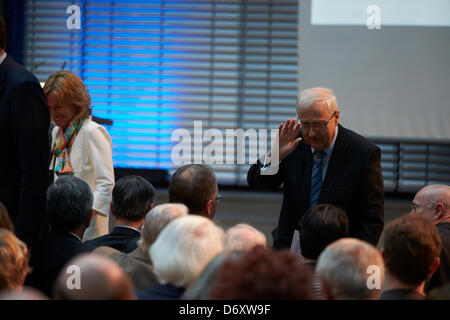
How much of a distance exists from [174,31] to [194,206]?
119 inches

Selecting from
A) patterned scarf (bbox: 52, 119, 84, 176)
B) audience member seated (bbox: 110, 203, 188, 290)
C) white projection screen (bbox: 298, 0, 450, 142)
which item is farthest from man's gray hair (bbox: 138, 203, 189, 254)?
white projection screen (bbox: 298, 0, 450, 142)

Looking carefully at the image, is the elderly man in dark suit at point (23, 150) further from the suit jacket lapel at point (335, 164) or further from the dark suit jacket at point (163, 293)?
the suit jacket lapel at point (335, 164)

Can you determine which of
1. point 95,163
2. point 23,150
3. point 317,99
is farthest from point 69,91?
point 317,99

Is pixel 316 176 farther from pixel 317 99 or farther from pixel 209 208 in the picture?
pixel 209 208

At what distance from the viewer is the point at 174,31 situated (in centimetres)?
546

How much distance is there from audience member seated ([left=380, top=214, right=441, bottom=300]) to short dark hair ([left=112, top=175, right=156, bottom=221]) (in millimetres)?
1169

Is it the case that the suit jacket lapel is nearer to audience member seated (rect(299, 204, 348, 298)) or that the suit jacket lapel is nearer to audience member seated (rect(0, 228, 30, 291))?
audience member seated (rect(299, 204, 348, 298))

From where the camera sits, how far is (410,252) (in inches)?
79.4

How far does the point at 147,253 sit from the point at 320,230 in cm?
60

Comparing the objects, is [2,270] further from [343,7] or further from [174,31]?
[174,31]

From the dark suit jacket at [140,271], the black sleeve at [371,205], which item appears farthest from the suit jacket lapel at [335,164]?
the dark suit jacket at [140,271]

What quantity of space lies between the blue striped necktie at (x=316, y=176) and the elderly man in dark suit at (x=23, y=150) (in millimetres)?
1177

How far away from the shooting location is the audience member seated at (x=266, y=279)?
52.2 inches
